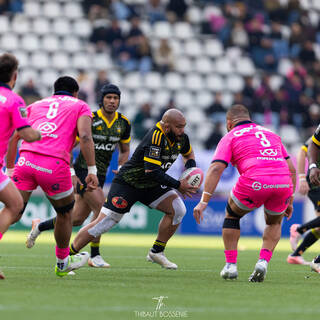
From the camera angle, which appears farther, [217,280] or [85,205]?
[85,205]

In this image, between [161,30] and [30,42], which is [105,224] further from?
[161,30]

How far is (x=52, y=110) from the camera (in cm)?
942

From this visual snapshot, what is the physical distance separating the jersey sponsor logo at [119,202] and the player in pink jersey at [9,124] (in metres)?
Result: 2.21

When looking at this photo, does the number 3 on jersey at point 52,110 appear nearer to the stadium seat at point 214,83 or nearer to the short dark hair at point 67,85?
the short dark hair at point 67,85

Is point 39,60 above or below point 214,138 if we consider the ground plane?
above

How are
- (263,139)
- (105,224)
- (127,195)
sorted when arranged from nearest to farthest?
(263,139)
(105,224)
(127,195)

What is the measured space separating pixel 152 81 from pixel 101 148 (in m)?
13.8

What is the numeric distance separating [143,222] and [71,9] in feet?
28.9

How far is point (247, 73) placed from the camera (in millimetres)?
27719

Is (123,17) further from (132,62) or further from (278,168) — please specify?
(278,168)

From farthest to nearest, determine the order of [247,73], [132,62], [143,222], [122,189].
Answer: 1. [247,73]
2. [132,62]
3. [143,222]
4. [122,189]

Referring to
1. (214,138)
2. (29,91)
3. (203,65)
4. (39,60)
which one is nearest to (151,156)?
(29,91)

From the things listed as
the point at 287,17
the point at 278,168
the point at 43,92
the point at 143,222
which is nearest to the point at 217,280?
the point at 278,168

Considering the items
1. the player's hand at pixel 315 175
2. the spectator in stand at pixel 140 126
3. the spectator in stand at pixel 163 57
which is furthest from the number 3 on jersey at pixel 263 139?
the spectator in stand at pixel 163 57
